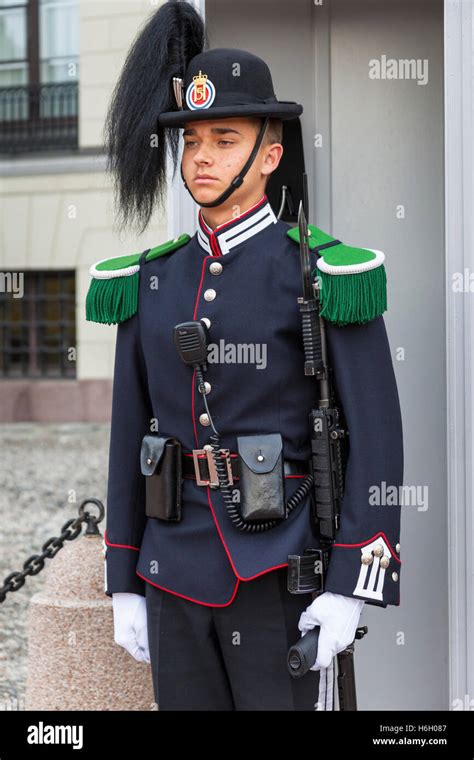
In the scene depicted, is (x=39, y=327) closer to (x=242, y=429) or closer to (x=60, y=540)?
(x=60, y=540)

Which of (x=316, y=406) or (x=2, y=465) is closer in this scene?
(x=316, y=406)

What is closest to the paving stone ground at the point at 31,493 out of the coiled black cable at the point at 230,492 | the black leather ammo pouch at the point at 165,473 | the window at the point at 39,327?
the window at the point at 39,327

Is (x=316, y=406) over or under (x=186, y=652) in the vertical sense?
over

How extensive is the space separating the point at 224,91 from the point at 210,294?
0.43 metres

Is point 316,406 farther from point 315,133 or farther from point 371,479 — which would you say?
point 315,133

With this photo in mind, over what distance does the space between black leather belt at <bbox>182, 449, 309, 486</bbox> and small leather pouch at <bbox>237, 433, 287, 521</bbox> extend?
4cm

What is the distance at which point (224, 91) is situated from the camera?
226 centimetres

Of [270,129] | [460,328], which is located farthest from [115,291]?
[460,328]

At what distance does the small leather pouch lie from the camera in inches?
85.6

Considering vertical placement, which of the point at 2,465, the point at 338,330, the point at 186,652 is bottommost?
the point at 2,465

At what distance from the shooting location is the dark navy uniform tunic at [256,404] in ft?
7.25
